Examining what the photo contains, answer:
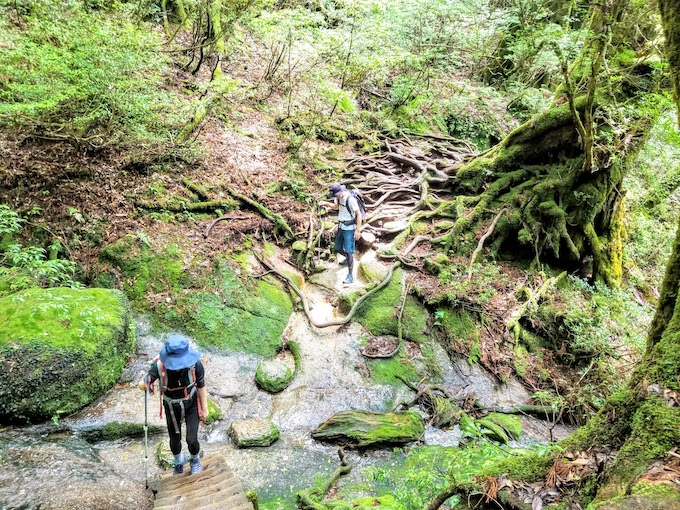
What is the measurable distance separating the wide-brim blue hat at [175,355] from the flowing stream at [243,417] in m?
1.46

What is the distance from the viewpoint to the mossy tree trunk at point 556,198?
9359 mm

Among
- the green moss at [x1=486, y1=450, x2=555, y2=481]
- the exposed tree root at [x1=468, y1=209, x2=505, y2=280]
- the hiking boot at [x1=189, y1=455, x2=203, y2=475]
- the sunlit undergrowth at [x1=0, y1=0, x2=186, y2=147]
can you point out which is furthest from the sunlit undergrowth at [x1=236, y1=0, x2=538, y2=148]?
the green moss at [x1=486, y1=450, x2=555, y2=481]

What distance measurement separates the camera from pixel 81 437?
5.34 meters

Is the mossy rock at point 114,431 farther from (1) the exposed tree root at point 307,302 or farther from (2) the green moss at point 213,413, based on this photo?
(1) the exposed tree root at point 307,302

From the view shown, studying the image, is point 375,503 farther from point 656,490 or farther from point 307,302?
point 307,302

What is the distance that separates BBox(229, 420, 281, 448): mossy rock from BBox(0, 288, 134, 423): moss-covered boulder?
2.02m

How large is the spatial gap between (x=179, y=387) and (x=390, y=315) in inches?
195

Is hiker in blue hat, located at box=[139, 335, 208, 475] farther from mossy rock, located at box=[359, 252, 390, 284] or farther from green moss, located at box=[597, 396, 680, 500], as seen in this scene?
mossy rock, located at box=[359, 252, 390, 284]

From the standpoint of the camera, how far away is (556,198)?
388 inches

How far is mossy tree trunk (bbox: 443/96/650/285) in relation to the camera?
9.36 metres

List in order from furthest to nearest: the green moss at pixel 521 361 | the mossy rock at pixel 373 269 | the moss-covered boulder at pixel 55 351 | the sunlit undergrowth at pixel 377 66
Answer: the sunlit undergrowth at pixel 377 66, the mossy rock at pixel 373 269, the green moss at pixel 521 361, the moss-covered boulder at pixel 55 351

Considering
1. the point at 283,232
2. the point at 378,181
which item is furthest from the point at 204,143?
the point at 378,181

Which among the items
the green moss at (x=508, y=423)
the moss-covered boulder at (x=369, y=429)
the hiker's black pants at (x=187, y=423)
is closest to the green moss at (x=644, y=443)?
the hiker's black pants at (x=187, y=423)

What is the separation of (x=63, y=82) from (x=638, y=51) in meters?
11.2
